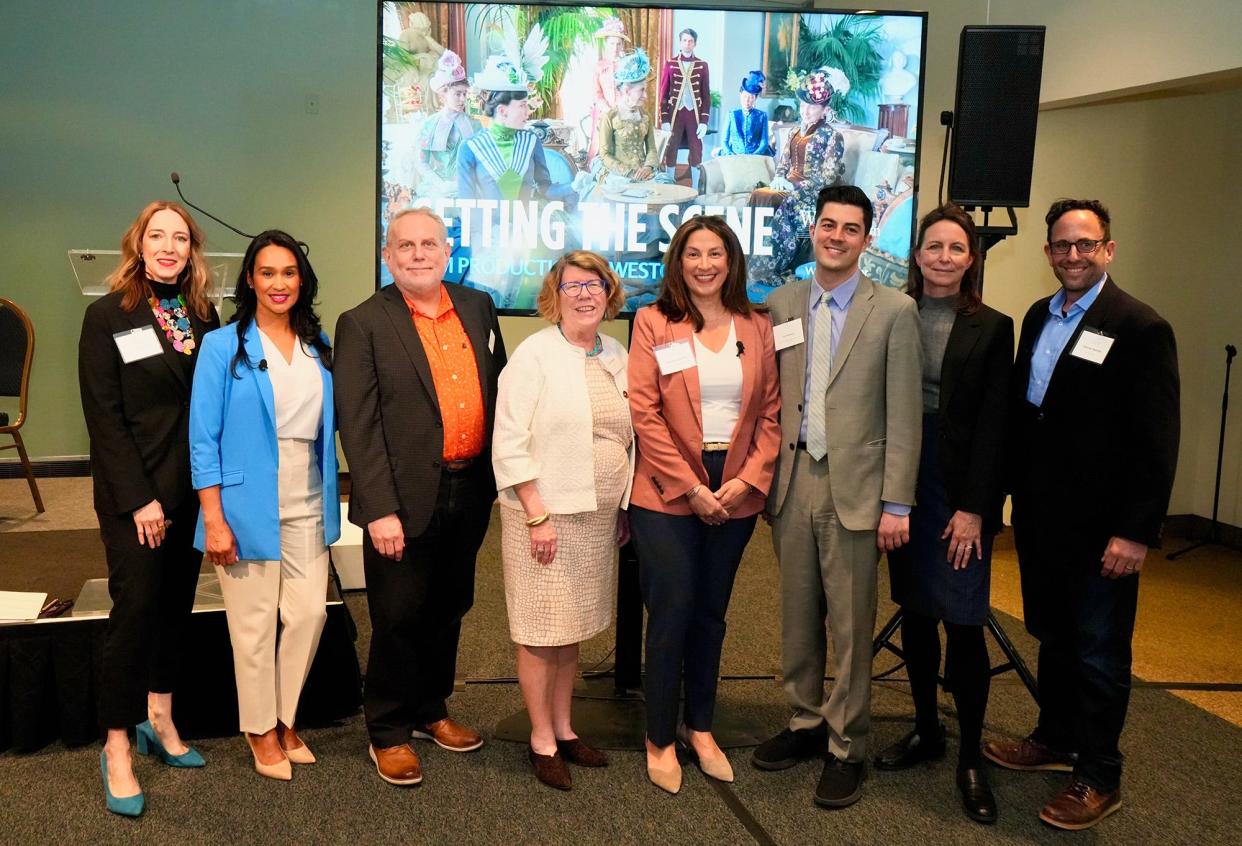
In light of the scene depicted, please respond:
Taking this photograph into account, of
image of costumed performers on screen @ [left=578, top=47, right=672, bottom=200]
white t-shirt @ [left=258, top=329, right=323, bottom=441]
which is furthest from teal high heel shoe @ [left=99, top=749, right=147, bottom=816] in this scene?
image of costumed performers on screen @ [left=578, top=47, right=672, bottom=200]

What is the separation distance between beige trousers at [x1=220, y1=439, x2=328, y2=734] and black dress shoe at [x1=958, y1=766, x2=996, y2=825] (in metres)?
1.78

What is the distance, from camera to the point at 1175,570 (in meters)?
5.15

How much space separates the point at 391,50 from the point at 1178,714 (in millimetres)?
3652

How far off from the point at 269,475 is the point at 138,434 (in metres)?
0.34

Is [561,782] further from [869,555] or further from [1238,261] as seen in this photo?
[1238,261]

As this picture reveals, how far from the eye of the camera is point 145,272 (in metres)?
2.51

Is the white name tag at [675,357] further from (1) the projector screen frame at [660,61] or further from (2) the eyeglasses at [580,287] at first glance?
(1) the projector screen frame at [660,61]

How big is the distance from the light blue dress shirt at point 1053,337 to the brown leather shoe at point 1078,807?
1.01 m

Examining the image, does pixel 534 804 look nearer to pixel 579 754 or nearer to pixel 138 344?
pixel 579 754

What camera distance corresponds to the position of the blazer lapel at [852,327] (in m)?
2.50

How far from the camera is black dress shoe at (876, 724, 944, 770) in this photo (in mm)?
2779

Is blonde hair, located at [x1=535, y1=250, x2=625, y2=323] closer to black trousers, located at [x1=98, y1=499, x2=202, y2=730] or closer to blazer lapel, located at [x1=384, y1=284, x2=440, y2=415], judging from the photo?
blazer lapel, located at [x1=384, y1=284, x2=440, y2=415]

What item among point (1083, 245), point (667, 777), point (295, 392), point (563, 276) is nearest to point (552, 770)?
point (667, 777)

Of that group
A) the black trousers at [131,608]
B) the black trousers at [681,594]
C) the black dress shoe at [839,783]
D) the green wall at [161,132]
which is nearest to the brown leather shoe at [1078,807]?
the black dress shoe at [839,783]
